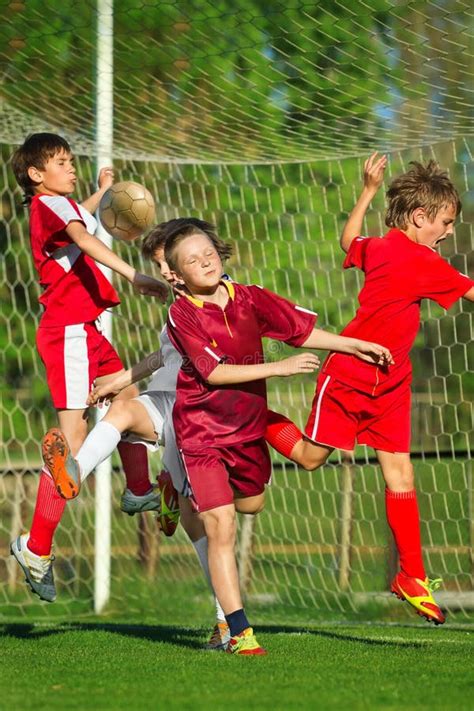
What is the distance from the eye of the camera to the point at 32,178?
608cm

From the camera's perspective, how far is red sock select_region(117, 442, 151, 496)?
6023 mm

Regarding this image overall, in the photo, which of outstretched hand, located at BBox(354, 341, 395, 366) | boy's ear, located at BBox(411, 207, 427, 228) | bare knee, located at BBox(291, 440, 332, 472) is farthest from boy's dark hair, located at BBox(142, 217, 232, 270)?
bare knee, located at BBox(291, 440, 332, 472)

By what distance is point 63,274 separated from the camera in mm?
6027

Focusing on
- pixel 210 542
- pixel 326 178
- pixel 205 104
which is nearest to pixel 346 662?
pixel 210 542

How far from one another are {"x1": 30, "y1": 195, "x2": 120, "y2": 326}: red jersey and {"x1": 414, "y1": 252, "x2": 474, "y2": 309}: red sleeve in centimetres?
146

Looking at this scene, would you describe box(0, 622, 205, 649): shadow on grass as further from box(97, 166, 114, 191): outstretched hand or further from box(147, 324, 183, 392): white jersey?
box(97, 166, 114, 191): outstretched hand

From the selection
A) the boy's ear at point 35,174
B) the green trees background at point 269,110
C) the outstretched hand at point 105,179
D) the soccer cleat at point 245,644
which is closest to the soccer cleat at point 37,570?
the soccer cleat at point 245,644

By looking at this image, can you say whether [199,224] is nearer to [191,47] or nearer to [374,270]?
[374,270]

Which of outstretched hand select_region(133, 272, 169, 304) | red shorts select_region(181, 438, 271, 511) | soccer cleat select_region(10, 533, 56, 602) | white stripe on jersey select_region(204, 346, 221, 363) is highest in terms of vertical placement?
outstretched hand select_region(133, 272, 169, 304)

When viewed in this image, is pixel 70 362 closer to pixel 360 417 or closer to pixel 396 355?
pixel 360 417

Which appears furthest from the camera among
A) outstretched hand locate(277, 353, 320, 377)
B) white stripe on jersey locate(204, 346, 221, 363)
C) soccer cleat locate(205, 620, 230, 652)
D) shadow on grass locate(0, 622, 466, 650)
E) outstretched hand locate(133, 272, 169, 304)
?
shadow on grass locate(0, 622, 466, 650)

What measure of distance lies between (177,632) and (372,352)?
8.20 feet

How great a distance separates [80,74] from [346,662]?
4.58 meters

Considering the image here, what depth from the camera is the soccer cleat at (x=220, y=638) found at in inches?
223
